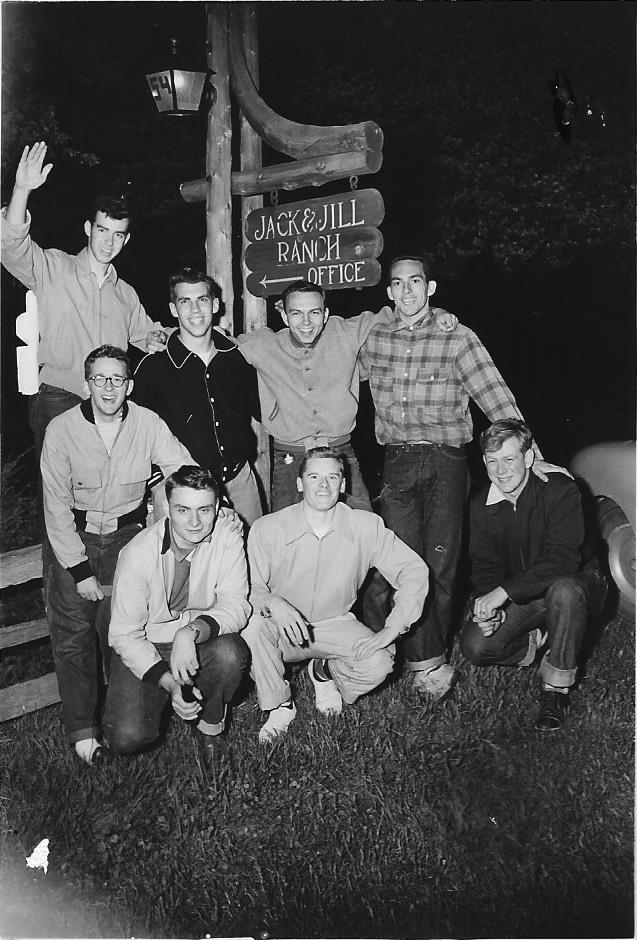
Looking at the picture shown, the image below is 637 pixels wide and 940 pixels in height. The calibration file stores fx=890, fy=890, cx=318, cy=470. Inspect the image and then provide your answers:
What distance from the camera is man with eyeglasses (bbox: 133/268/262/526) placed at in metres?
4.78

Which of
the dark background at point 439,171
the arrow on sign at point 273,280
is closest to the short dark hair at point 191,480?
the arrow on sign at point 273,280

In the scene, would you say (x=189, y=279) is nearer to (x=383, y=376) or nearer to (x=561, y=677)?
(x=383, y=376)

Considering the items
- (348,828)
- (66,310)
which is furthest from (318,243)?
(348,828)

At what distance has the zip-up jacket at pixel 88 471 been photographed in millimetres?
4578

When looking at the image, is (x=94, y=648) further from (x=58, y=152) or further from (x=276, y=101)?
(x=276, y=101)

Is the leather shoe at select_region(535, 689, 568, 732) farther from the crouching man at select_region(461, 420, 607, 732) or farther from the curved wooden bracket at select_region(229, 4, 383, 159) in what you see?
the curved wooden bracket at select_region(229, 4, 383, 159)

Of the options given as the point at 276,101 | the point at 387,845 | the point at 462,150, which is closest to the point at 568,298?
the point at 462,150

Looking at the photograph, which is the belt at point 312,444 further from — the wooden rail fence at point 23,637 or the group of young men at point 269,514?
the wooden rail fence at point 23,637

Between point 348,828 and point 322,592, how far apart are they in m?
1.19

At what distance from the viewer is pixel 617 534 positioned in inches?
203

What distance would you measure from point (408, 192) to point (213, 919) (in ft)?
36.1

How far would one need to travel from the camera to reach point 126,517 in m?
4.68

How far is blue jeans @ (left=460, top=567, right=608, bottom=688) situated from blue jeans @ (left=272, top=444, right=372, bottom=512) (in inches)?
37.8

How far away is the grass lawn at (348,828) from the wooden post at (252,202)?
148cm
